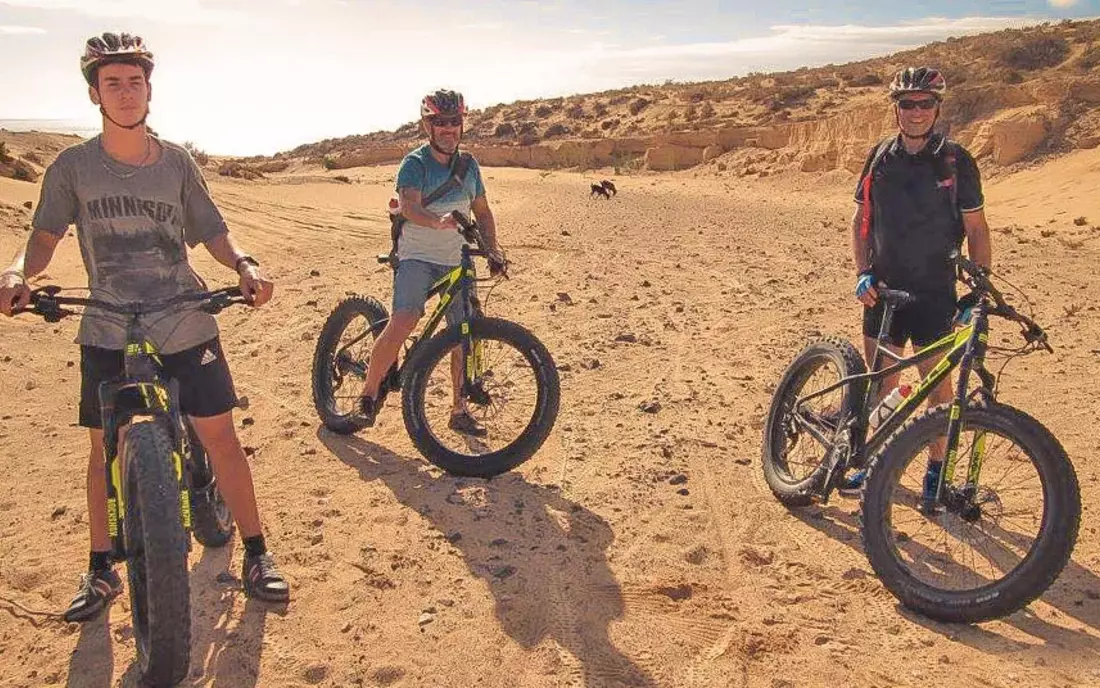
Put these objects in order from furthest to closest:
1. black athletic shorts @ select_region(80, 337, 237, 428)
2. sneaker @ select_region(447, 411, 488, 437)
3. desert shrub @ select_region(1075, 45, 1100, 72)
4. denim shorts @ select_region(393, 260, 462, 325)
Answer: desert shrub @ select_region(1075, 45, 1100, 72) < sneaker @ select_region(447, 411, 488, 437) < denim shorts @ select_region(393, 260, 462, 325) < black athletic shorts @ select_region(80, 337, 237, 428)

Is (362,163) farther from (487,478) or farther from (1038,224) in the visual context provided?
(487,478)

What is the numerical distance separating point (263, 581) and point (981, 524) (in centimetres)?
353

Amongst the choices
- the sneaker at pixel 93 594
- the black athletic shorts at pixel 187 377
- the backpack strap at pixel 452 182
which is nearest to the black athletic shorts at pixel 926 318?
the backpack strap at pixel 452 182

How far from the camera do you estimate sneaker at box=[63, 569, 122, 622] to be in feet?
12.4

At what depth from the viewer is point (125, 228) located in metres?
3.43

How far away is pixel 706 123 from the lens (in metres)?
36.1

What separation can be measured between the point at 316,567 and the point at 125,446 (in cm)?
137

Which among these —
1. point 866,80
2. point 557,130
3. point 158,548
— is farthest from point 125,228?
point 557,130

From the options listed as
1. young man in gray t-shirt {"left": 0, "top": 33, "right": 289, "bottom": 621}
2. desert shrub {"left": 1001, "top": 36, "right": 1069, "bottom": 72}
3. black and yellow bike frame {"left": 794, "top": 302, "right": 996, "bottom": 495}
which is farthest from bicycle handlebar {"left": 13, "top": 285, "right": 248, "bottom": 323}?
desert shrub {"left": 1001, "top": 36, "right": 1069, "bottom": 72}

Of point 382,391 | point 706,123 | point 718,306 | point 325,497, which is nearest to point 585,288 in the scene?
point 718,306

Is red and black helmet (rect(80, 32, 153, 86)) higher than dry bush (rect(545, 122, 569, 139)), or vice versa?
red and black helmet (rect(80, 32, 153, 86))

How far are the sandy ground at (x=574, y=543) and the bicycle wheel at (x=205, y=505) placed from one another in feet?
0.35

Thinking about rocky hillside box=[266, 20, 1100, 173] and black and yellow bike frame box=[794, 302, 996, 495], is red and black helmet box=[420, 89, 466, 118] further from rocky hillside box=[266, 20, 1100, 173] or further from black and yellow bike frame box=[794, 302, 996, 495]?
rocky hillside box=[266, 20, 1100, 173]

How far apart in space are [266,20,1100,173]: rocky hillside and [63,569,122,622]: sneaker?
23.4 meters
